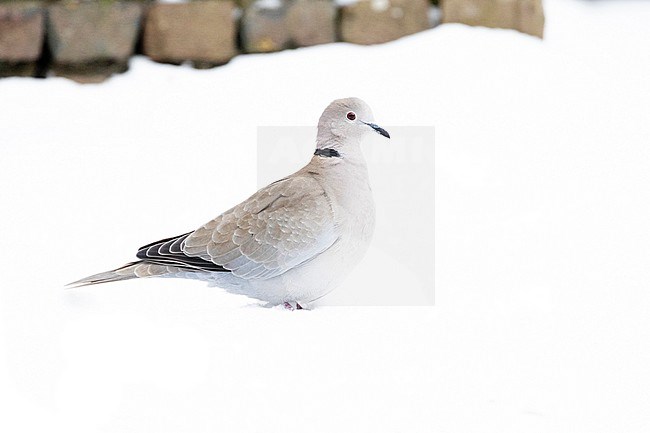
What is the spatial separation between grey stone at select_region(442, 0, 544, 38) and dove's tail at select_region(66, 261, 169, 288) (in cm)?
279

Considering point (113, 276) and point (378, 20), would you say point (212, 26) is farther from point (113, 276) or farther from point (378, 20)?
point (113, 276)

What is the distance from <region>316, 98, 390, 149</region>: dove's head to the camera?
272cm

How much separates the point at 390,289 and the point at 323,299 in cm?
22

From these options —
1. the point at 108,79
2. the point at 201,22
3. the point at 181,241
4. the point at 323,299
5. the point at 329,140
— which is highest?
the point at 201,22

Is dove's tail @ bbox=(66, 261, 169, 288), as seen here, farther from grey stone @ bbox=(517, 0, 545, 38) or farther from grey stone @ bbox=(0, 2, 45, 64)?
grey stone @ bbox=(517, 0, 545, 38)

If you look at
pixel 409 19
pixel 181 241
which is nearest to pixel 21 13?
pixel 409 19

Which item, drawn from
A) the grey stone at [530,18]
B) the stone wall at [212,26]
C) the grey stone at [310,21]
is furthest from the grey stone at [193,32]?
the grey stone at [530,18]

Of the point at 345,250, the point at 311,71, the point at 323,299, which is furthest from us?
the point at 311,71

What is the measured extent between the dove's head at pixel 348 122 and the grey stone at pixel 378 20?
231 centimetres

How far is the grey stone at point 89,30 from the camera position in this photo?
4828 millimetres

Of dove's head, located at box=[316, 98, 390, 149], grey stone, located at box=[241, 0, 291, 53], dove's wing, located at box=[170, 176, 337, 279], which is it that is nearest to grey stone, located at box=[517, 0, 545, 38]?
grey stone, located at box=[241, 0, 291, 53]

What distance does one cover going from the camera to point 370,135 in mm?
2770

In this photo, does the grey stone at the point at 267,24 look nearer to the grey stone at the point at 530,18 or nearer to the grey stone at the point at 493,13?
the grey stone at the point at 493,13

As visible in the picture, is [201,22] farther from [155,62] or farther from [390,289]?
[390,289]
